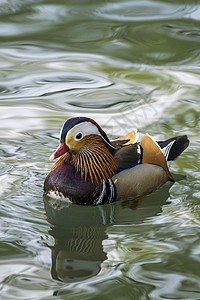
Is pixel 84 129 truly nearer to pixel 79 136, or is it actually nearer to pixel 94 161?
pixel 79 136

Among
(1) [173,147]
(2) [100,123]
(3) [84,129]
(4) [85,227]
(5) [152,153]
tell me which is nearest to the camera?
(4) [85,227]

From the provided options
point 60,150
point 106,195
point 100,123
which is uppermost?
point 100,123

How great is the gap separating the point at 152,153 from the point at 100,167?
460 millimetres

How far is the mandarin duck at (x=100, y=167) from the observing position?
5.21m

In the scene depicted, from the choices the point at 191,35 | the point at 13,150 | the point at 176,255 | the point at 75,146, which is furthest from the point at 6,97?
the point at 176,255

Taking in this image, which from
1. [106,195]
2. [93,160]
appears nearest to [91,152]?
[93,160]

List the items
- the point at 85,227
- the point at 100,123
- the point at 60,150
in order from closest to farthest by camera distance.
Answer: the point at 85,227, the point at 60,150, the point at 100,123

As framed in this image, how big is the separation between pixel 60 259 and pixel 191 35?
5.42 metres

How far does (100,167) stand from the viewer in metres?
5.41

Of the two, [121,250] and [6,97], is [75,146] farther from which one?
[6,97]

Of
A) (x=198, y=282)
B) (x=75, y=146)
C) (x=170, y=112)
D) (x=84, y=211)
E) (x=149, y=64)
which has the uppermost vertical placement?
(x=149, y=64)

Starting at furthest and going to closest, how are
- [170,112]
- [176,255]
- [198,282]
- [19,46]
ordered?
[19,46] → [170,112] → [176,255] → [198,282]

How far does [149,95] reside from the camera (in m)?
7.43

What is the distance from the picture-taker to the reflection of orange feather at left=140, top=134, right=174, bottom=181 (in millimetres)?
5520
